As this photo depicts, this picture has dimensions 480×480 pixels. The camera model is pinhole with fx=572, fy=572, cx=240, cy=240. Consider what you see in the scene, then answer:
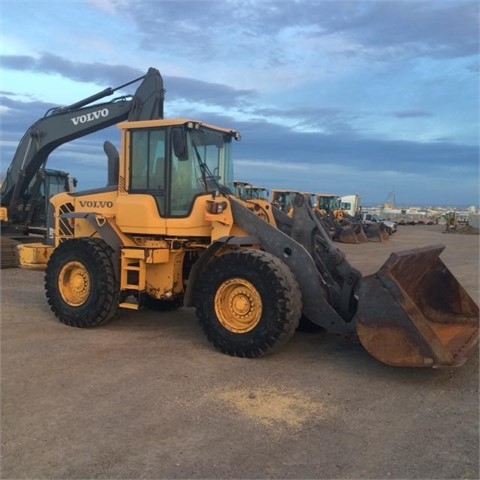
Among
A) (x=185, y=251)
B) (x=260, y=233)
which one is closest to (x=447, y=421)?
(x=260, y=233)

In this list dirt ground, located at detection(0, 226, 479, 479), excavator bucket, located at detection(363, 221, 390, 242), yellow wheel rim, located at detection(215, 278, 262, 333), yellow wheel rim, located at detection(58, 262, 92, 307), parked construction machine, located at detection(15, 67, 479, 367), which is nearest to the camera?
dirt ground, located at detection(0, 226, 479, 479)

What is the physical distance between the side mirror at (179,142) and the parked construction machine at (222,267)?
0.01m

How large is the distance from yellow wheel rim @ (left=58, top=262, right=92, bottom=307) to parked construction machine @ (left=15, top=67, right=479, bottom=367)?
0.01 metres

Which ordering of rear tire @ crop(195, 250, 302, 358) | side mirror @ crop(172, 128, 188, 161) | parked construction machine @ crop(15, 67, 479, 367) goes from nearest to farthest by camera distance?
parked construction machine @ crop(15, 67, 479, 367), rear tire @ crop(195, 250, 302, 358), side mirror @ crop(172, 128, 188, 161)

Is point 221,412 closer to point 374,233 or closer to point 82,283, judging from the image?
point 82,283

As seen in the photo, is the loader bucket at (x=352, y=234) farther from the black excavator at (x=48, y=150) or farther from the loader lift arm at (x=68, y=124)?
the loader lift arm at (x=68, y=124)

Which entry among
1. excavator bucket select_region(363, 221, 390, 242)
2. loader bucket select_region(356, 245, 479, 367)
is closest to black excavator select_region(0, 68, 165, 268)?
loader bucket select_region(356, 245, 479, 367)

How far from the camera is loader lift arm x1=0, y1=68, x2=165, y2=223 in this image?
32.3 feet

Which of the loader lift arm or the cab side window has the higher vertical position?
the loader lift arm

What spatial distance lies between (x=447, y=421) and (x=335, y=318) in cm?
185

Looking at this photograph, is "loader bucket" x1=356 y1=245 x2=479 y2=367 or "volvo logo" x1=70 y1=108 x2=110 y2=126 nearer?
"loader bucket" x1=356 y1=245 x2=479 y2=367

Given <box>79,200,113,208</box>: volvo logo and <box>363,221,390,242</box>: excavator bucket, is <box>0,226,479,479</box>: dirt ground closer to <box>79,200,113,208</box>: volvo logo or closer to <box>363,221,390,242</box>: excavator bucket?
<box>79,200,113,208</box>: volvo logo

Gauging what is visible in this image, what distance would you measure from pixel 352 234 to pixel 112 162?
76.9 feet

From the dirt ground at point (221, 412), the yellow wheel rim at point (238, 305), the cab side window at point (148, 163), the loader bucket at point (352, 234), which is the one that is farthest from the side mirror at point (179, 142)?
the loader bucket at point (352, 234)
